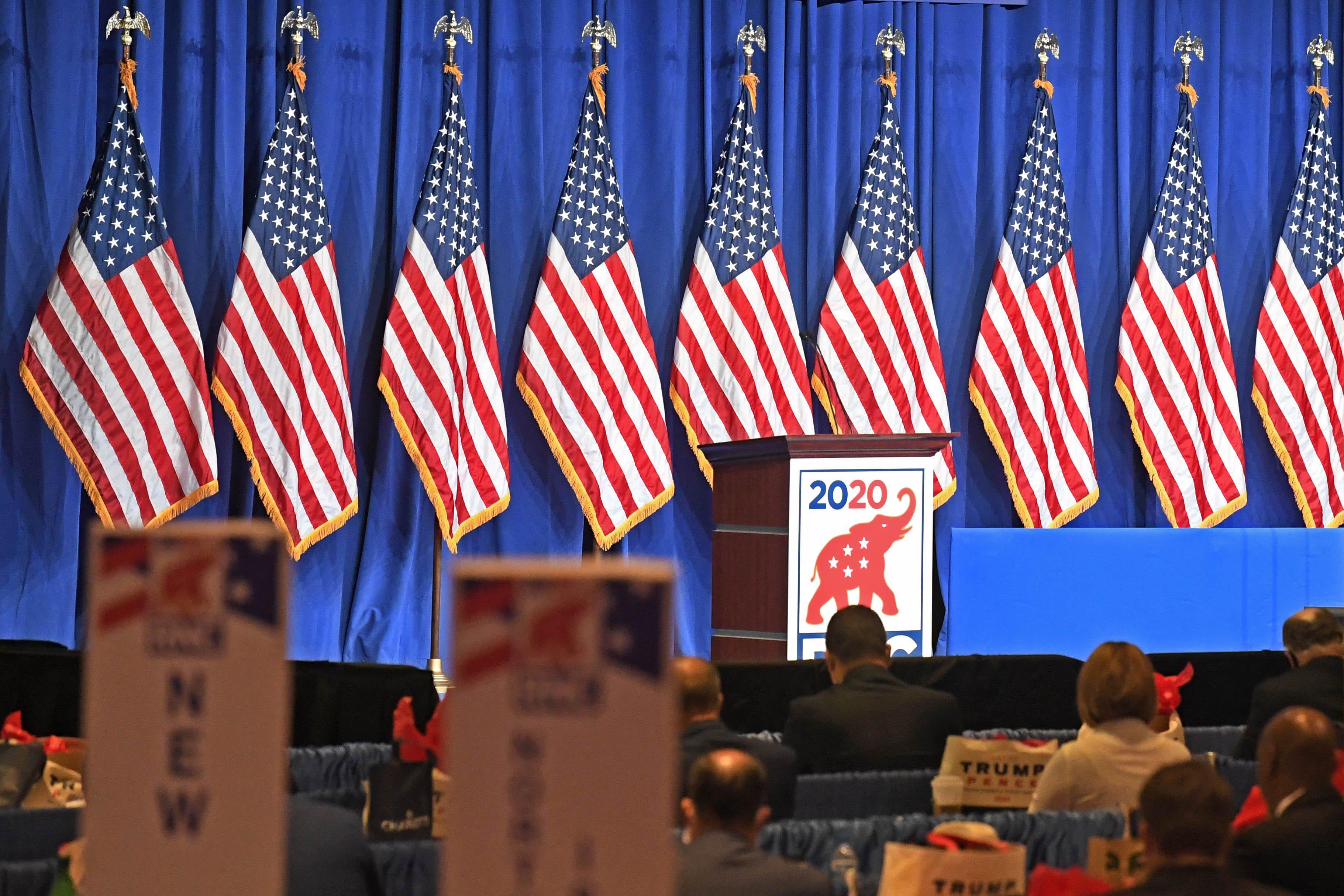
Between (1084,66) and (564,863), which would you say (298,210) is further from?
(564,863)

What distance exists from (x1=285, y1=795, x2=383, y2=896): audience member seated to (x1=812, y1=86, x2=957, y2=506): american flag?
23.4ft

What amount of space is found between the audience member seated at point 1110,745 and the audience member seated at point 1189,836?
1.16 metres

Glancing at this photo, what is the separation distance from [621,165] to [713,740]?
6675mm

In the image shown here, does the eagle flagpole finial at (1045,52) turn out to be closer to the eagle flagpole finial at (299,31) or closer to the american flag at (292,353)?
the eagle flagpole finial at (299,31)

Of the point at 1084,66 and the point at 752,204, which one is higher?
the point at 1084,66

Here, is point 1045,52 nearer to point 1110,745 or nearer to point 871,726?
point 871,726

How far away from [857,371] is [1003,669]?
387 cm

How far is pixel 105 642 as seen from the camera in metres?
1.06

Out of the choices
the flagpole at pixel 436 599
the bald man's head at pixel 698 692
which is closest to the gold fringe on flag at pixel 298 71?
the flagpole at pixel 436 599

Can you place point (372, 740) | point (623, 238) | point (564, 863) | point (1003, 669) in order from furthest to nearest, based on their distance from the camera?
point (623, 238)
point (1003, 669)
point (372, 740)
point (564, 863)

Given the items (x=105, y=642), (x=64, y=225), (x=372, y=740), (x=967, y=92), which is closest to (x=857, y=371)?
(x=967, y=92)

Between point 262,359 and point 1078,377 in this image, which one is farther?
point 1078,377

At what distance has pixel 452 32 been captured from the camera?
9.13 m

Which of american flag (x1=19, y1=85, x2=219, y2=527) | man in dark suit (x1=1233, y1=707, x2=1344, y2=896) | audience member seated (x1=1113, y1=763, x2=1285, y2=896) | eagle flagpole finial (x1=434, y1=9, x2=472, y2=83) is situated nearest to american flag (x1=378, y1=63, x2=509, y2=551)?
eagle flagpole finial (x1=434, y1=9, x2=472, y2=83)
